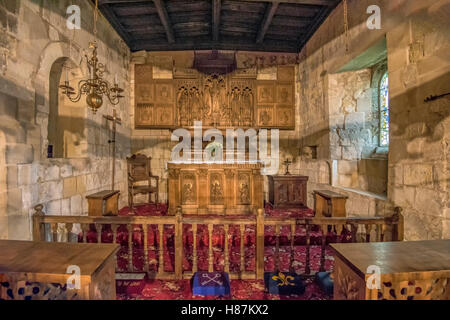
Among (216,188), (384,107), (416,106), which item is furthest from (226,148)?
(416,106)

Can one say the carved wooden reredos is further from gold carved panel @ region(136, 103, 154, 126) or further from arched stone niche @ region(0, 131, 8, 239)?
arched stone niche @ region(0, 131, 8, 239)

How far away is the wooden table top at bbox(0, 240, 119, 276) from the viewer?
50.8 inches

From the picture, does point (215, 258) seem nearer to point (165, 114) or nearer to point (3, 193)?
point (3, 193)

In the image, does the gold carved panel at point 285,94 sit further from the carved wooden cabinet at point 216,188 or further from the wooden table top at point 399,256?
the wooden table top at point 399,256

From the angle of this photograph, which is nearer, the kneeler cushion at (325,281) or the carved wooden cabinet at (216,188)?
the kneeler cushion at (325,281)

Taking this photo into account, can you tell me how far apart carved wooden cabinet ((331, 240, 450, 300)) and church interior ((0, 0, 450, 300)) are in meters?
0.01

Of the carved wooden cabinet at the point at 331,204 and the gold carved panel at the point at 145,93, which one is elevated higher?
the gold carved panel at the point at 145,93

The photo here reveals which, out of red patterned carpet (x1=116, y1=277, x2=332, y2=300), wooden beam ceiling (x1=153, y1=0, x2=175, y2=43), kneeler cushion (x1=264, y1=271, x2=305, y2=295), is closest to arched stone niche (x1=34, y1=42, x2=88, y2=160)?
wooden beam ceiling (x1=153, y1=0, x2=175, y2=43)

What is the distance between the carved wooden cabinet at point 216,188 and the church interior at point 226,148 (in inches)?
1.2

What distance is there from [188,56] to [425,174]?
583 centimetres

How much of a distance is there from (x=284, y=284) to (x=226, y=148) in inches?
Result: 176

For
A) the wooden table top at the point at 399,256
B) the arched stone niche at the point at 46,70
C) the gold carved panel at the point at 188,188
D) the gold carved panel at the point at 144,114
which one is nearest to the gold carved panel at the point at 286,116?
the gold carved panel at the point at 188,188

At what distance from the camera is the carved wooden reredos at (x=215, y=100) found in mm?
6180

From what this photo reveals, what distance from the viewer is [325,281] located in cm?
249
